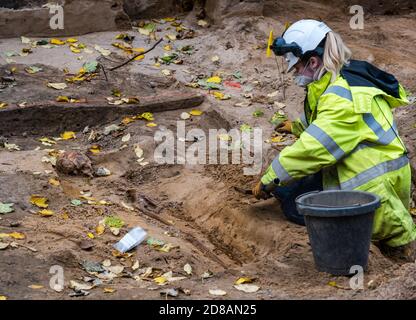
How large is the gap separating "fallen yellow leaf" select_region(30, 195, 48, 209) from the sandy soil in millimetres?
42

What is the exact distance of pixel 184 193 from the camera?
7289 mm

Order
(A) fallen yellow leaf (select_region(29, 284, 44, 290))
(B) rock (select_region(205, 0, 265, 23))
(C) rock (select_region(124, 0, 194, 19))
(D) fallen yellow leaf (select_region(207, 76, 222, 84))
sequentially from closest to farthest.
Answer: (A) fallen yellow leaf (select_region(29, 284, 44, 290)) → (D) fallen yellow leaf (select_region(207, 76, 222, 84)) → (B) rock (select_region(205, 0, 265, 23)) → (C) rock (select_region(124, 0, 194, 19))

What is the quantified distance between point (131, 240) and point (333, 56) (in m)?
1.74

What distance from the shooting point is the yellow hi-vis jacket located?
19.2 feet

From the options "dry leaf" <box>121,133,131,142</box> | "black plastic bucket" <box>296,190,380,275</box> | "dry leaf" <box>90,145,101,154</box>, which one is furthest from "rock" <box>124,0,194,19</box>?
"black plastic bucket" <box>296,190,380,275</box>

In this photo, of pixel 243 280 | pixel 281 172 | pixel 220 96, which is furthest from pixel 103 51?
pixel 243 280

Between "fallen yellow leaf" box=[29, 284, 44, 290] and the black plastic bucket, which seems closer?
"fallen yellow leaf" box=[29, 284, 44, 290]

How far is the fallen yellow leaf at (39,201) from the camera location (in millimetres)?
6582

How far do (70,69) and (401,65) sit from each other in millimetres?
3210

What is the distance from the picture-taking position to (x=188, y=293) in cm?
529

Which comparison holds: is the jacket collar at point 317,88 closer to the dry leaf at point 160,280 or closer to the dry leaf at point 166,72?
the dry leaf at point 160,280

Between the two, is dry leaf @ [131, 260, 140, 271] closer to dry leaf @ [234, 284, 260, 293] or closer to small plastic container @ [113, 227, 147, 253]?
small plastic container @ [113, 227, 147, 253]

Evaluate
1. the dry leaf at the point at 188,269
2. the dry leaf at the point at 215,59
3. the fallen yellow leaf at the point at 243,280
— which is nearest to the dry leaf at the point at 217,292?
the fallen yellow leaf at the point at 243,280

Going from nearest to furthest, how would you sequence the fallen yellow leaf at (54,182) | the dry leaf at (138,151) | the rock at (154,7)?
the fallen yellow leaf at (54,182)
the dry leaf at (138,151)
the rock at (154,7)
